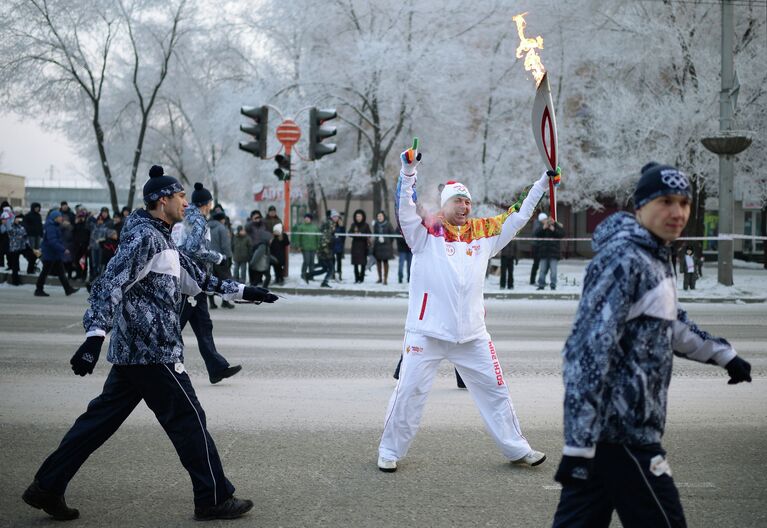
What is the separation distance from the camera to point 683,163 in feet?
82.5

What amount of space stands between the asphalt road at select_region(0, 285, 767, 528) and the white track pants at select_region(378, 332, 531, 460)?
0.57ft

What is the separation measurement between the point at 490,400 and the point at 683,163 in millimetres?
21517

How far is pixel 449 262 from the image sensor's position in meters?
5.55

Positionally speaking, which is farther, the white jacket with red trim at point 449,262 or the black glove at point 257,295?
the white jacket with red trim at point 449,262

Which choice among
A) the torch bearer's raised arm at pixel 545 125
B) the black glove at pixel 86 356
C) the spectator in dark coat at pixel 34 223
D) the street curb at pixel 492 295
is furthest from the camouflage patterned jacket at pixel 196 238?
the spectator in dark coat at pixel 34 223

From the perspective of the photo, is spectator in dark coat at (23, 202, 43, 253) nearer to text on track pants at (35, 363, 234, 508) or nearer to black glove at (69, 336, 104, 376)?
text on track pants at (35, 363, 234, 508)

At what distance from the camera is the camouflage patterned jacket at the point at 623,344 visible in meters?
2.96

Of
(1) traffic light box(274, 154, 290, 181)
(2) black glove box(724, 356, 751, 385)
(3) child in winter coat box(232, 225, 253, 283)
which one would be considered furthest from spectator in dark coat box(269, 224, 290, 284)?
(2) black glove box(724, 356, 751, 385)

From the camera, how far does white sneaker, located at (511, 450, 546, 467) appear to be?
5.39 m

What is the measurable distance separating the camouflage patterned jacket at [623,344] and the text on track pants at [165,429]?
84.3 inches

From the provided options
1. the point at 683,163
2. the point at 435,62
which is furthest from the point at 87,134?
the point at 683,163

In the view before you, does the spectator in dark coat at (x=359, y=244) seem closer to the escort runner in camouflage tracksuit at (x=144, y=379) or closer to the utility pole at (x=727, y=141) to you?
the utility pole at (x=727, y=141)

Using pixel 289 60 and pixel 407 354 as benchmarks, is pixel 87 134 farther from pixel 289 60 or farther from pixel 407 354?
pixel 407 354

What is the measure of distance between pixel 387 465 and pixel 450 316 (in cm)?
99
